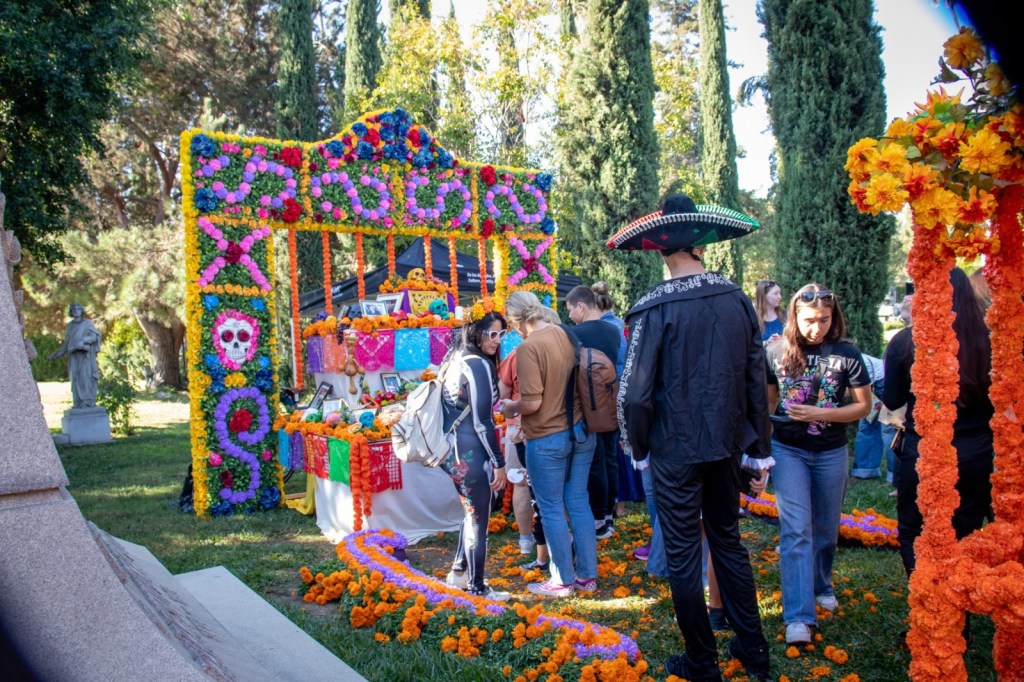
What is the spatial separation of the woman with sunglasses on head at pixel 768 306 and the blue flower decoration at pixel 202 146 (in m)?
5.24

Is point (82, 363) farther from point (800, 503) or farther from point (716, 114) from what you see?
point (716, 114)

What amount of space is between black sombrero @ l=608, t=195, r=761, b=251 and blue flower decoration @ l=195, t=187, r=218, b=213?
5.11 m

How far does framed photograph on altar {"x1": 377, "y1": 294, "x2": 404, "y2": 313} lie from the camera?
810 centimetres

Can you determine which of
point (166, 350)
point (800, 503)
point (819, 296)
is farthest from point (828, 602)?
point (166, 350)

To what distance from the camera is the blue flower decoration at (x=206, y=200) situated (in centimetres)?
718

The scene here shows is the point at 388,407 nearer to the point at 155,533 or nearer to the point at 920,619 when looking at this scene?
the point at 155,533

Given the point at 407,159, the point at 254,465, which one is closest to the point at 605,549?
the point at 254,465

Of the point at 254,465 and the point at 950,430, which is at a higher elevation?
the point at 950,430

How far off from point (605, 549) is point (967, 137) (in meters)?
4.13

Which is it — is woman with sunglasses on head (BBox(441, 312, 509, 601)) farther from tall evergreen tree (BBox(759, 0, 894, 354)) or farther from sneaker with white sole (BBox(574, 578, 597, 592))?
tall evergreen tree (BBox(759, 0, 894, 354))

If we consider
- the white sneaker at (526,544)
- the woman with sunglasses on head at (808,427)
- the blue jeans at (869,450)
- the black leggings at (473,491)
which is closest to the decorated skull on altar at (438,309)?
the white sneaker at (526,544)

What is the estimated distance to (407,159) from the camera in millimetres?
8453

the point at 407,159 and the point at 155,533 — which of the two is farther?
the point at 407,159

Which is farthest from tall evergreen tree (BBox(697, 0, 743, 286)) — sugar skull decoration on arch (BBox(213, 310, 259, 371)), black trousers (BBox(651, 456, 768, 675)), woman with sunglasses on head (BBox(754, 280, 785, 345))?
black trousers (BBox(651, 456, 768, 675))
